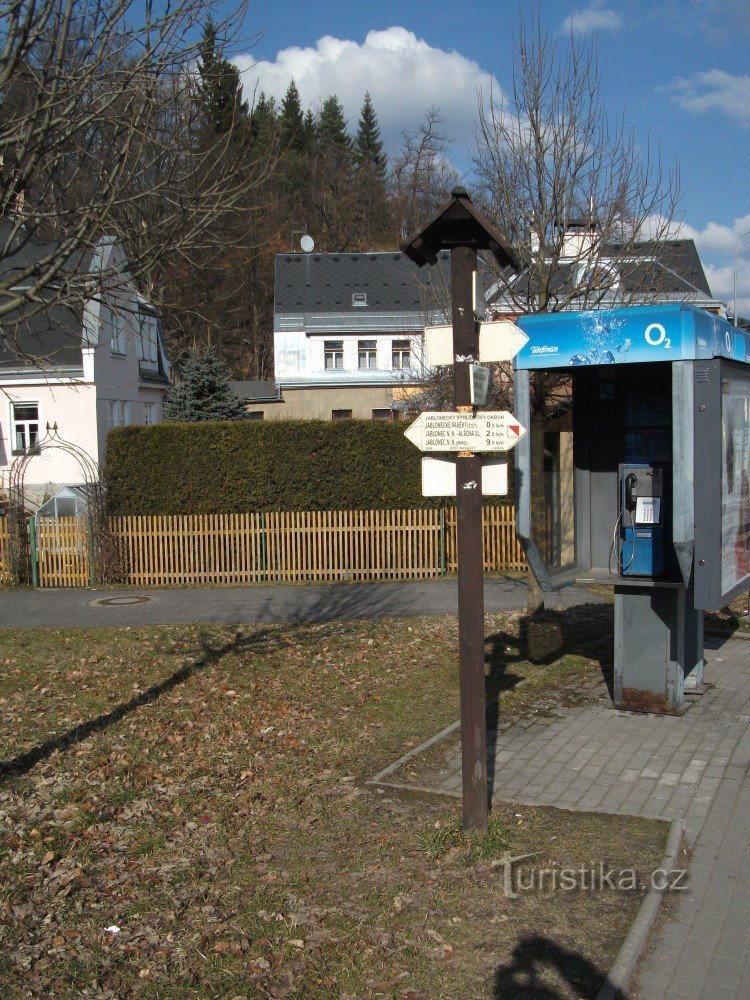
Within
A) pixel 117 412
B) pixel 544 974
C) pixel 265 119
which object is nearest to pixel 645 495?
pixel 544 974

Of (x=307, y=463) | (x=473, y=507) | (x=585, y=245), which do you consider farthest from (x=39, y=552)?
Answer: (x=473, y=507)

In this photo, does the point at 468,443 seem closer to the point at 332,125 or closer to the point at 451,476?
the point at 451,476

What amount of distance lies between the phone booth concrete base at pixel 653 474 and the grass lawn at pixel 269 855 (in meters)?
1.23

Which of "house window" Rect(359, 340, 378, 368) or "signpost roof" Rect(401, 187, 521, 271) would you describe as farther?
"house window" Rect(359, 340, 378, 368)

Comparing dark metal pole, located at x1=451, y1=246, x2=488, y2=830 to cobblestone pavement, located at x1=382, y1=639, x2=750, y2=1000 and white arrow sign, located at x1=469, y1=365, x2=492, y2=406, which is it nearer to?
white arrow sign, located at x1=469, y1=365, x2=492, y2=406

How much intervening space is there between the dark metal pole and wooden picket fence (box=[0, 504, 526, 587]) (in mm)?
12424

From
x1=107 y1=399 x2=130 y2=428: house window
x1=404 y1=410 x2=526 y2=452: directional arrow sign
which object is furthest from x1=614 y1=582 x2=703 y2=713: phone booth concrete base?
x1=107 y1=399 x2=130 y2=428: house window

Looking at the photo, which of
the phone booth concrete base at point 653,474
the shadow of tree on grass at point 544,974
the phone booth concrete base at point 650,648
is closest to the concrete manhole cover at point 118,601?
the phone booth concrete base at point 653,474

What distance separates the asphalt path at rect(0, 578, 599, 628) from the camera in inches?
551

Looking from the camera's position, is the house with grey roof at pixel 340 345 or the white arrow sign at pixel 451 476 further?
the house with grey roof at pixel 340 345

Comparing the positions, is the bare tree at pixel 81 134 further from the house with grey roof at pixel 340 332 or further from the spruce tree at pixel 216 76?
the house with grey roof at pixel 340 332

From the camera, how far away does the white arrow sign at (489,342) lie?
5.40 meters

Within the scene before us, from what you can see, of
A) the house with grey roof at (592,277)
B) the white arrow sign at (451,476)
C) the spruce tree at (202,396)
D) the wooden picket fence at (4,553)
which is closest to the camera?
the white arrow sign at (451,476)

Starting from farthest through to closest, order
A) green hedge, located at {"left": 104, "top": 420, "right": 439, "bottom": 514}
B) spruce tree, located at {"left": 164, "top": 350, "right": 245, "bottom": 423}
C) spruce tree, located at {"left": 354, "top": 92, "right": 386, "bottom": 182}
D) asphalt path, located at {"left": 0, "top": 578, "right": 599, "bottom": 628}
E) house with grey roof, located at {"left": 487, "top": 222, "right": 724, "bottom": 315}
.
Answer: spruce tree, located at {"left": 354, "top": 92, "right": 386, "bottom": 182} → spruce tree, located at {"left": 164, "top": 350, "right": 245, "bottom": 423} → green hedge, located at {"left": 104, "top": 420, "right": 439, "bottom": 514} → asphalt path, located at {"left": 0, "top": 578, "right": 599, "bottom": 628} → house with grey roof, located at {"left": 487, "top": 222, "right": 724, "bottom": 315}
